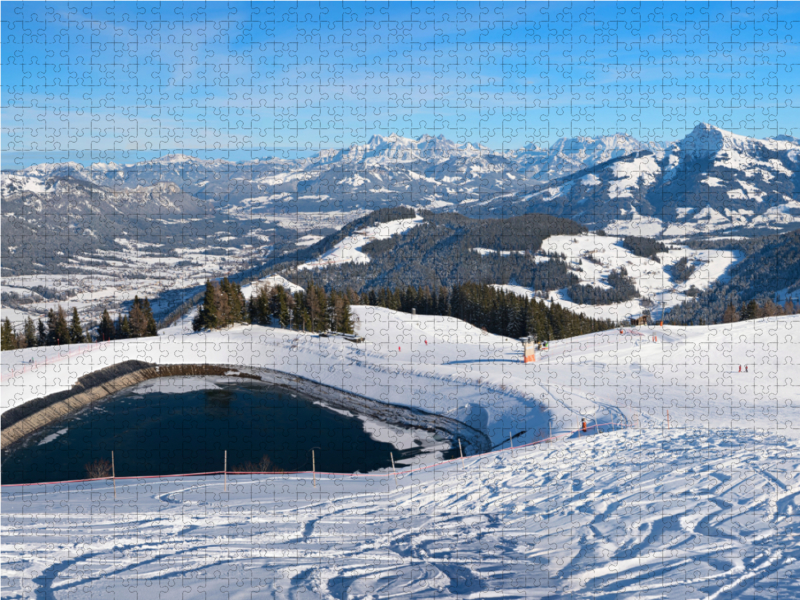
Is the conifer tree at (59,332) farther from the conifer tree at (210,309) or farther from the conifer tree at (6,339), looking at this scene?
the conifer tree at (210,309)

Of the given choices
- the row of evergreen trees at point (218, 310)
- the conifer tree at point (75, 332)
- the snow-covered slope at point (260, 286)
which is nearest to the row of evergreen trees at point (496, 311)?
the row of evergreen trees at point (218, 310)

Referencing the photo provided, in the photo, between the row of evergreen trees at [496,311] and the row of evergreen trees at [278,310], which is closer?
the row of evergreen trees at [278,310]

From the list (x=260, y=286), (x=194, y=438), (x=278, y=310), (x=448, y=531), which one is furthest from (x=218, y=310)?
(x=260, y=286)

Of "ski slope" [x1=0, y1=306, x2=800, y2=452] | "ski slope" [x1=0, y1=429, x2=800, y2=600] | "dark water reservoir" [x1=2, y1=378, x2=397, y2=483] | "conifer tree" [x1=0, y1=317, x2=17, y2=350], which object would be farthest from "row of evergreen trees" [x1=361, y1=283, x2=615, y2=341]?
"ski slope" [x1=0, y1=429, x2=800, y2=600]

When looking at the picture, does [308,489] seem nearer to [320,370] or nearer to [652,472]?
[652,472]

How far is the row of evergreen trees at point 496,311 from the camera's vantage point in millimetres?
78225

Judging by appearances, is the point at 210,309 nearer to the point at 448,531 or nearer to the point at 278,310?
the point at 278,310

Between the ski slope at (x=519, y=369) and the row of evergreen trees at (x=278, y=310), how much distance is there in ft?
8.12

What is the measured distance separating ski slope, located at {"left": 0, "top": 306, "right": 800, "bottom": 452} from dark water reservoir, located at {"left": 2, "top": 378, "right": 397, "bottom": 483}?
5.32 meters

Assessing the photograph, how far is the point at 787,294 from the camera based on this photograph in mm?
183625

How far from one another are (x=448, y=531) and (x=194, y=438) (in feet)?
96.8

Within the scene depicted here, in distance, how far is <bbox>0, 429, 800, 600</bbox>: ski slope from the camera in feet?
37.6

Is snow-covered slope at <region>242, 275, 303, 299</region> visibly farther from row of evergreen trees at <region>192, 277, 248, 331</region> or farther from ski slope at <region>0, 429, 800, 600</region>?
ski slope at <region>0, 429, 800, 600</region>

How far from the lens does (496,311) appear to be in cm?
8325
